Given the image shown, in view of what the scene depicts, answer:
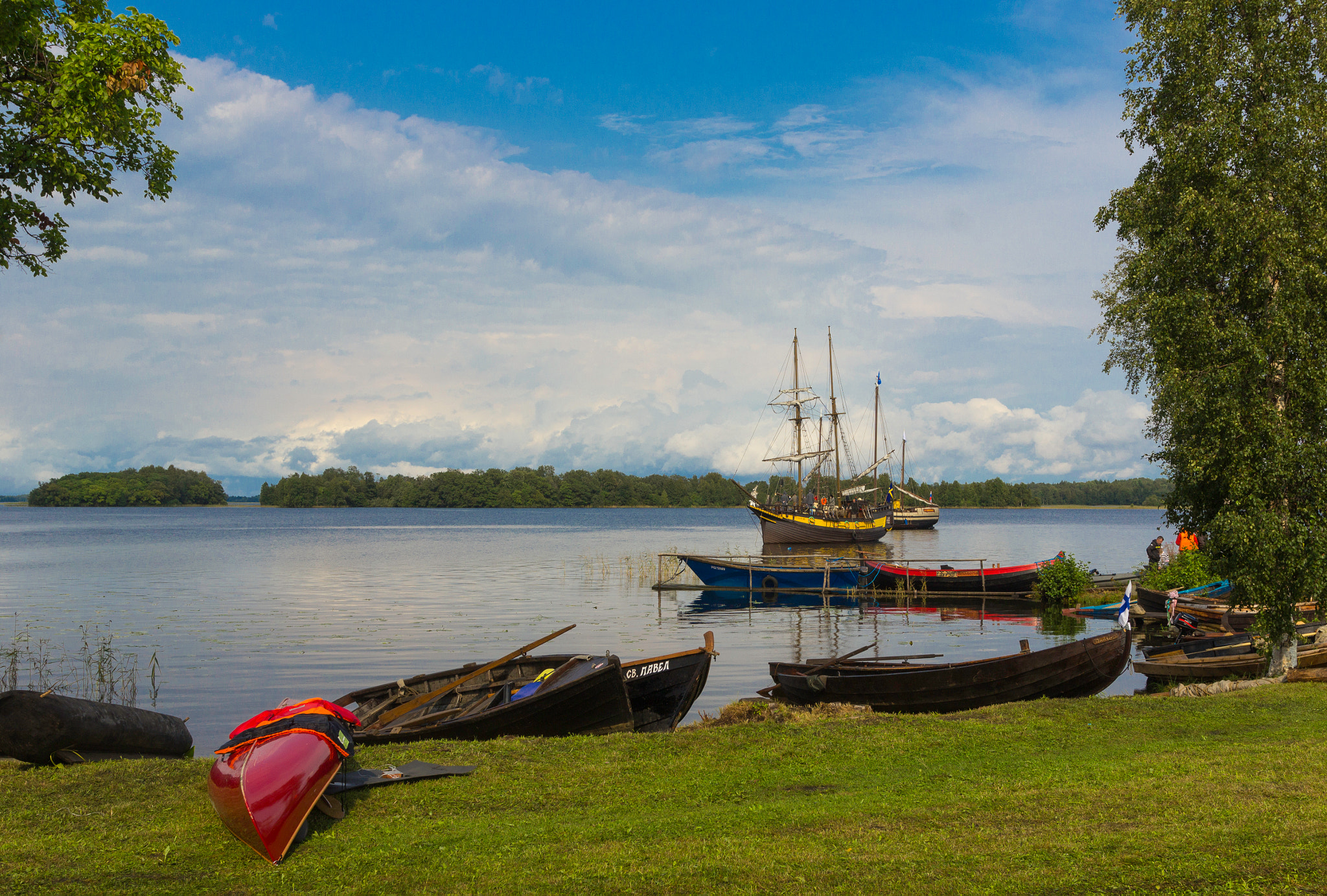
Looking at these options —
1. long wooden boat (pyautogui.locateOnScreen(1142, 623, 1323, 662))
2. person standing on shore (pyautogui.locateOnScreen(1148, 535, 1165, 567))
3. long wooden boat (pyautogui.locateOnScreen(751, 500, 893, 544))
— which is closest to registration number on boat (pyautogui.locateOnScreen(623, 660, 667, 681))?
long wooden boat (pyautogui.locateOnScreen(1142, 623, 1323, 662))

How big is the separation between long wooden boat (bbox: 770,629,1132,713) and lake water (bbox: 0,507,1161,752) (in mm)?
3677

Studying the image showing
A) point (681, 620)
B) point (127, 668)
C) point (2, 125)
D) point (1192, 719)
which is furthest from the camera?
point (681, 620)

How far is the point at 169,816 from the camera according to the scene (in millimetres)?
7703

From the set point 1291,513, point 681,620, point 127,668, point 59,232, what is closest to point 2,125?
point 59,232

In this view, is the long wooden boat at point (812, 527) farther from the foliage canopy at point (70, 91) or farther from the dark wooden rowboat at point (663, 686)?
the foliage canopy at point (70, 91)

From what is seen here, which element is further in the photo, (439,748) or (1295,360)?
(1295,360)

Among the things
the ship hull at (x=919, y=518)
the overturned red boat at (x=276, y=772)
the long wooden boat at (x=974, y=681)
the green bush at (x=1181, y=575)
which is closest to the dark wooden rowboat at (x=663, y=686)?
the long wooden boat at (x=974, y=681)

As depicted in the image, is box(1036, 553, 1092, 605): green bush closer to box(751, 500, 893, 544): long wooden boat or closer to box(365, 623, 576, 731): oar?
box(365, 623, 576, 731): oar

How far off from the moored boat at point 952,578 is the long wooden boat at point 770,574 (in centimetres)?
91

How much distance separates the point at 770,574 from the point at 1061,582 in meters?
12.4

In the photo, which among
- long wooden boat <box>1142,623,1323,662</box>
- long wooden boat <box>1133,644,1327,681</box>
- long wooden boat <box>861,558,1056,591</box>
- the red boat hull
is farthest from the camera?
long wooden boat <box>861,558,1056,591</box>

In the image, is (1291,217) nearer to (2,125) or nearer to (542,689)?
(542,689)

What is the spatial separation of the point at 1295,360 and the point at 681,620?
22.9 m

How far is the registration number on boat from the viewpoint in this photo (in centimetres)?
1343
